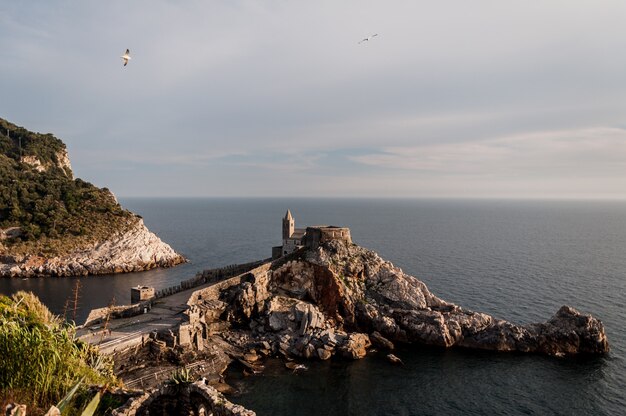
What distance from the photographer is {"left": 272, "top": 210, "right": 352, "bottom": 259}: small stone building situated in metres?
57.7

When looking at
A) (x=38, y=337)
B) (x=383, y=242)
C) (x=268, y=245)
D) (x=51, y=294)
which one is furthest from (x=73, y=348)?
(x=383, y=242)

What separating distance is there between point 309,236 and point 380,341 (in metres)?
19.6

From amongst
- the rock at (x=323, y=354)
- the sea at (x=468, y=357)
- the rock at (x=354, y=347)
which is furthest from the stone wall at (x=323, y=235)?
the sea at (x=468, y=357)

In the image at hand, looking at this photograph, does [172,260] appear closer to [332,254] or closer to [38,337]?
[332,254]

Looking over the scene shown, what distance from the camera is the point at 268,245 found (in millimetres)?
121125

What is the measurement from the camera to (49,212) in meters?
85.4

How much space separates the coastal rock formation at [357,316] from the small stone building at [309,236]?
59.9 inches

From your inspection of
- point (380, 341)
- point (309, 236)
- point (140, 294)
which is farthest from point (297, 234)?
point (140, 294)

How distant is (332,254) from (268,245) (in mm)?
68108

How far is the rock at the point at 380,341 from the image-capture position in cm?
4494

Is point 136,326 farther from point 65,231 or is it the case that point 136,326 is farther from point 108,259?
point 65,231

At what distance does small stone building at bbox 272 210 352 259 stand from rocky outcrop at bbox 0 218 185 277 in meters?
39.0

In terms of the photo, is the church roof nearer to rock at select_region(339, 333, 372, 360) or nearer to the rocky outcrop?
rock at select_region(339, 333, 372, 360)

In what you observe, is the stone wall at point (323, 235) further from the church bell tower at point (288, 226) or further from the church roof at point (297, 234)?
the church bell tower at point (288, 226)
